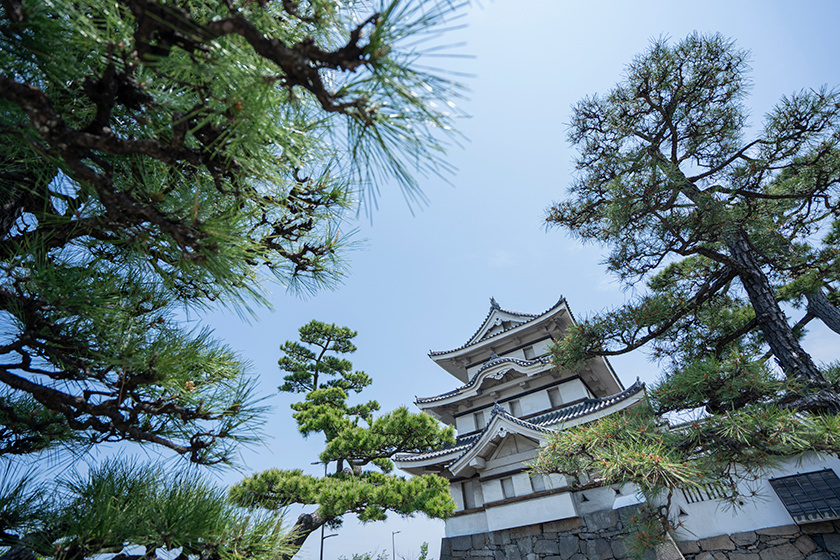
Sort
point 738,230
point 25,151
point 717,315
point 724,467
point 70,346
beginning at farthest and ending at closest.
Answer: point 717,315
point 738,230
point 724,467
point 70,346
point 25,151

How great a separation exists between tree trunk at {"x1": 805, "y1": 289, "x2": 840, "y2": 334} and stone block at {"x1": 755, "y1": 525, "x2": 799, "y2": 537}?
3.53 metres

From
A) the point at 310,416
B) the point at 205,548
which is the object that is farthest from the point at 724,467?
the point at 310,416

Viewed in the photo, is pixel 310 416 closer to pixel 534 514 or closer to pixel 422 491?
pixel 422 491

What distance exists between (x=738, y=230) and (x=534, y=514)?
6.96 m

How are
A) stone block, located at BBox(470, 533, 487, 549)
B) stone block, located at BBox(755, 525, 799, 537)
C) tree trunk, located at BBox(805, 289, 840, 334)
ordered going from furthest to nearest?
stone block, located at BBox(470, 533, 487, 549)
stone block, located at BBox(755, 525, 799, 537)
tree trunk, located at BBox(805, 289, 840, 334)

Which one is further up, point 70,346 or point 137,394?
point 70,346

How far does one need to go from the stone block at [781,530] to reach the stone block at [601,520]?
2.21m

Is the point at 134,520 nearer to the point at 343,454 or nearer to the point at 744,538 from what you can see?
the point at 343,454

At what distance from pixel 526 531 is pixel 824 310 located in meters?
6.76

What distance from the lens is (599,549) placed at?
707 cm

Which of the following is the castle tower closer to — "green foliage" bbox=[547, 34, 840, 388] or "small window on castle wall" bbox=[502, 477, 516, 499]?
"small window on castle wall" bbox=[502, 477, 516, 499]

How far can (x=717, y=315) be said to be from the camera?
4.77m

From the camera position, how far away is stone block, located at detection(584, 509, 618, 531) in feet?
23.7

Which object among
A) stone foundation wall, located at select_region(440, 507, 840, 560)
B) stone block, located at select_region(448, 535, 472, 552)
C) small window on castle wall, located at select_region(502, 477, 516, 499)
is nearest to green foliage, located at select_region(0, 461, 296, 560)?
stone foundation wall, located at select_region(440, 507, 840, 560)
